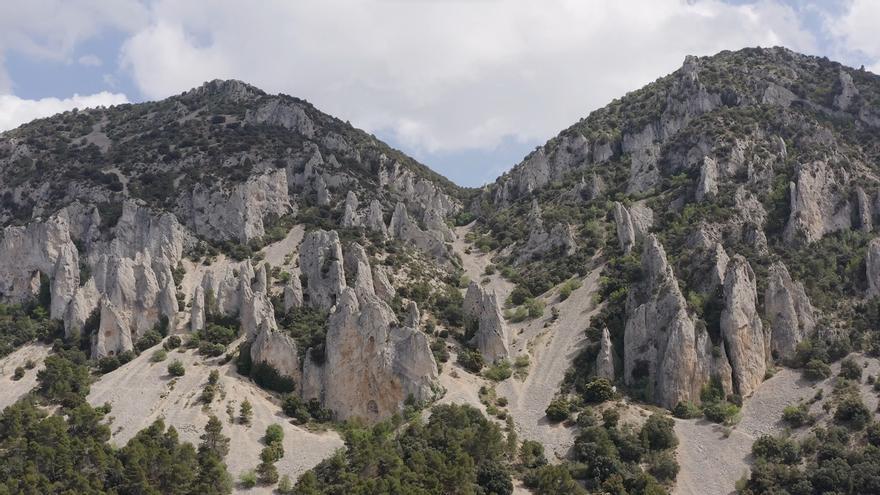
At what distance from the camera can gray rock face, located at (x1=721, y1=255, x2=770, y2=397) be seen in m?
69.1

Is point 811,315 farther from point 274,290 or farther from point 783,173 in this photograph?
point 274,290

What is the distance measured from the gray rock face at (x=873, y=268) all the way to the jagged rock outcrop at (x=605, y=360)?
982 inches

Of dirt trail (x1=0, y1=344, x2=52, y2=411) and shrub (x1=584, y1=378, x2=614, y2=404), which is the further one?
shrub (x1=584, y1=378, x2=614, y2=404)

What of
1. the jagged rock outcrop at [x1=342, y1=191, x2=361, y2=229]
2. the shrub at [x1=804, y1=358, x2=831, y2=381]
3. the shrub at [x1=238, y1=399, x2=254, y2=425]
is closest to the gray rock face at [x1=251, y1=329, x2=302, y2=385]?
the shrub at [x1=238, y1=399, x2=254, y2=425]

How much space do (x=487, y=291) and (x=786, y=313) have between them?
27337 mm

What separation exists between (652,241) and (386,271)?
28205 millimetres

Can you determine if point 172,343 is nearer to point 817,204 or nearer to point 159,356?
point 159,356

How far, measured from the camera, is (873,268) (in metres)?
76.8

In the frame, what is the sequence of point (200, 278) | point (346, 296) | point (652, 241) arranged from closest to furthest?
point (346, 296) → point (652, 241) → point (200, 278)

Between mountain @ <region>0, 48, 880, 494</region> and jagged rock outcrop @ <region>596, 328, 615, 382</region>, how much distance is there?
179mm

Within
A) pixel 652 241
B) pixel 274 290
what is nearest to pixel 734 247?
pixel 652 241

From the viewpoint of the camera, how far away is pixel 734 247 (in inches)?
3324

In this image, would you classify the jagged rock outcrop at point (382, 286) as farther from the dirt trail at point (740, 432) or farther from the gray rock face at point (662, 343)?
the dirt trail at point (740, 432)

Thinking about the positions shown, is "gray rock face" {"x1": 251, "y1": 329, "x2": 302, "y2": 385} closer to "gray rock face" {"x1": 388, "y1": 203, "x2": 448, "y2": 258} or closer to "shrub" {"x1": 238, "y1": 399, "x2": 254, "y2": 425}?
"shrub" {"x1": 238, "y1": 399, "x2": 254, "y2": 425}
